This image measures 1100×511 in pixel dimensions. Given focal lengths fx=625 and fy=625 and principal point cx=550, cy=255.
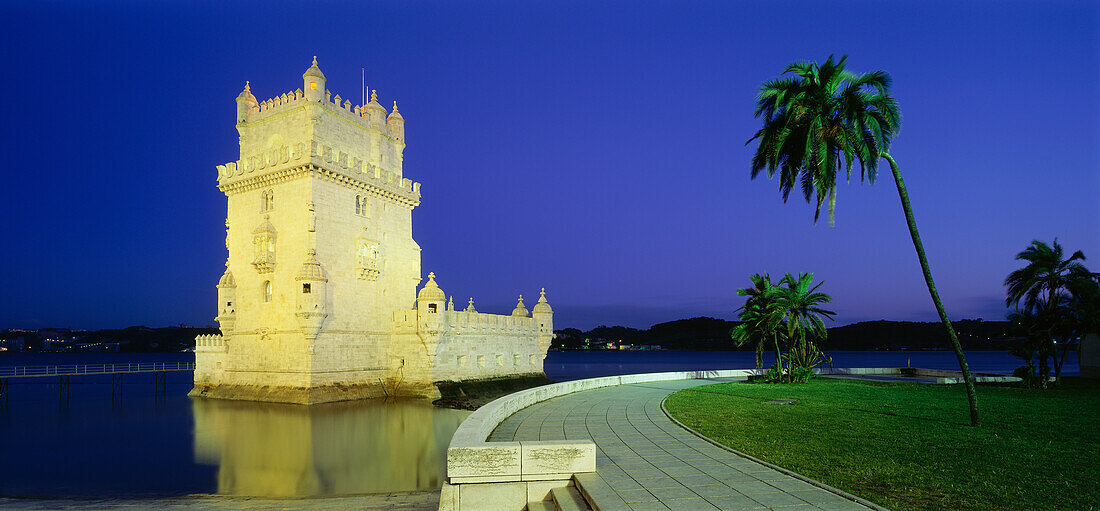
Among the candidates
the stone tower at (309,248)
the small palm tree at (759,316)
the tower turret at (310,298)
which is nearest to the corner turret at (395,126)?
the stone tower at (309,248)

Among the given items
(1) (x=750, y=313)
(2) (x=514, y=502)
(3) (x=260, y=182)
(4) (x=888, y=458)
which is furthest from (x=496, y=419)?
(3) (x=260, y=182)

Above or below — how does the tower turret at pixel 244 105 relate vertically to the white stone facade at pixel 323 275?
above

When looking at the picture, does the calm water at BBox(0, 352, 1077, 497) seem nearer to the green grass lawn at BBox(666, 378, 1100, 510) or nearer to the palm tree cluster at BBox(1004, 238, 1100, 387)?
the green grass lawn at BBox(666, 378, 1100, 510)

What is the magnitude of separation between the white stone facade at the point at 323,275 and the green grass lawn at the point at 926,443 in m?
20.8

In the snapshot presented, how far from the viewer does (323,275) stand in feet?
113

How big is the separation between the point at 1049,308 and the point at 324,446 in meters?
32.1

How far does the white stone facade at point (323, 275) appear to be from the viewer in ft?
115

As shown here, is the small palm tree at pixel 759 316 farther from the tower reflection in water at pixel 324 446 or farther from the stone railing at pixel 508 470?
the stone railing at pixel 508 470

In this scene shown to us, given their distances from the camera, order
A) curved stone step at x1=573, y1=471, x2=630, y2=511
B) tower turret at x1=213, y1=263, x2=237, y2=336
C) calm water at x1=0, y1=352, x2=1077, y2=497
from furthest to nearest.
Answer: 1. tower turret at x1=213, y1=263, x2=237, y2=336
2. calm water at x1=0, y1=352, x2=1077, y2=497
3. curved stone step at x1=573, y1=471, x2=630, y2=511

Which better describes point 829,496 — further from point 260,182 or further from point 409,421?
point 260,182

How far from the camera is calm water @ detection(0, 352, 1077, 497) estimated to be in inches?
766

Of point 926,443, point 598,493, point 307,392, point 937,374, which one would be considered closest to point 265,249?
point 307,392

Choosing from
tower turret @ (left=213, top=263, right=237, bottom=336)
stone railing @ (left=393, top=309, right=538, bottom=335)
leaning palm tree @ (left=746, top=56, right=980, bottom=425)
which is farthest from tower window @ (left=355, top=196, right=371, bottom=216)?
leaning palm tree @ (left=746, top=56, right=980, bottom=425)

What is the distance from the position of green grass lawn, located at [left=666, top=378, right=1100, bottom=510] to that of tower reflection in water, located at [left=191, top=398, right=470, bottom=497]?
9.76 m
